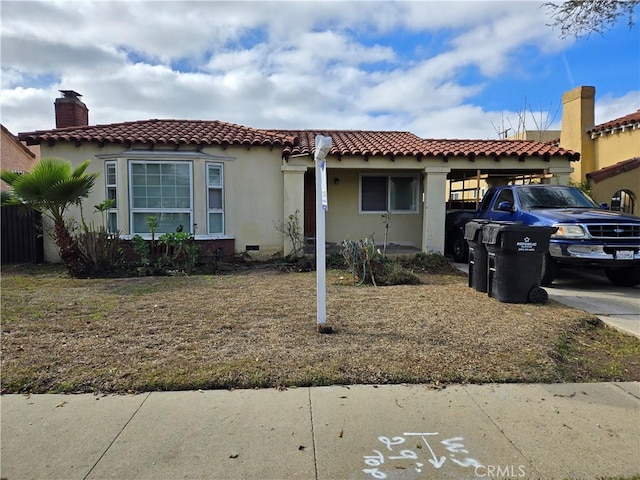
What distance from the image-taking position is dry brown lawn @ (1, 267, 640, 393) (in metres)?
4.22

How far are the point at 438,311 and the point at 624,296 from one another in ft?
13.0

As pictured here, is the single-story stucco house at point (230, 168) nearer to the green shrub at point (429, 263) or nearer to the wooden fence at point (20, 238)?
the wooden fence at point (20, 238)

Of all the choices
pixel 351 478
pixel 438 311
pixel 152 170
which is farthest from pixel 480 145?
pixel 351 478

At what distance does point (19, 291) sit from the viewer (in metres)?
8.16

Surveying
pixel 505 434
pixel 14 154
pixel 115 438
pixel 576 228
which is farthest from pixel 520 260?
pixel 14 154

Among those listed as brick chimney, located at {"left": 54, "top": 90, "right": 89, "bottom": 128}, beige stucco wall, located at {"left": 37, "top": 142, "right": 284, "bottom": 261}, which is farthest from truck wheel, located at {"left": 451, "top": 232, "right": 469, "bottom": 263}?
brick chimney, located at {"left": 54, "top": 90, "right": 89, "bottom": 128}

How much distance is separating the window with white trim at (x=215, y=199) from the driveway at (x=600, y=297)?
26.9 ft

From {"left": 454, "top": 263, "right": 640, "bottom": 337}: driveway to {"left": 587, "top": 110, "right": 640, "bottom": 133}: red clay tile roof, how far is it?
260 inches

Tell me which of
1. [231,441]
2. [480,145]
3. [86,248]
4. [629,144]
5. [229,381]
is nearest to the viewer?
[231,441]

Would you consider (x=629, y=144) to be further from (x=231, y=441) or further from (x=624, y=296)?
(x=231, y=441)

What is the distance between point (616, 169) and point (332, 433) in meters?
14.2

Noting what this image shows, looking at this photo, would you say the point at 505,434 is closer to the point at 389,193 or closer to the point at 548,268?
the point at 548,268

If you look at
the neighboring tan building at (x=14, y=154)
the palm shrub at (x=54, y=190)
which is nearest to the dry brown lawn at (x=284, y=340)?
the palm shrub at (x=54, y=190)

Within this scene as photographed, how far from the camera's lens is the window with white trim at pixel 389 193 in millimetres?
13867
